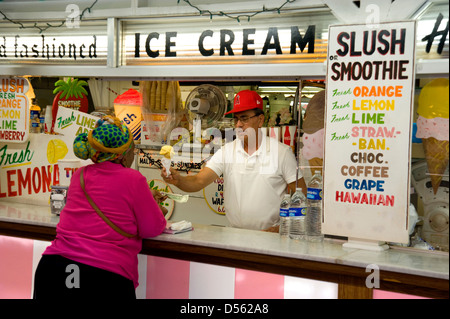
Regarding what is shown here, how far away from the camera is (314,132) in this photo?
11.4ft

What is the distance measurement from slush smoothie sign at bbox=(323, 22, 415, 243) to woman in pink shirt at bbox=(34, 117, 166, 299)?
114 cm

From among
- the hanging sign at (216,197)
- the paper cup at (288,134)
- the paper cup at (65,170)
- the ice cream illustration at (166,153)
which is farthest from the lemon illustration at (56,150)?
the paper cup at (288,134)

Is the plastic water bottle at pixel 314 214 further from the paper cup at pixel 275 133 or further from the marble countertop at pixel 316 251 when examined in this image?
the paper cup at pixel 275 133

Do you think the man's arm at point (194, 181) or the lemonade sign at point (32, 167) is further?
the lemonade sign at point (32, 167)

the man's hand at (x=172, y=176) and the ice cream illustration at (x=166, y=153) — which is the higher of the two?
the ice cream illustration at (x=166, y=153)

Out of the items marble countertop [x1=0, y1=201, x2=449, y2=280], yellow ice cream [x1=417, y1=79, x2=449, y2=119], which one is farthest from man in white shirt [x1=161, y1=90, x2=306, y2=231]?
yellow ice cream [x1=417, y1=79, x2=449, y2=119]

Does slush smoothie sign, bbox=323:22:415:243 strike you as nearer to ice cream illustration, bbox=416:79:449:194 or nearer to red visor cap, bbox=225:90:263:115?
ice cream illustration, bbox=416:79:449:194

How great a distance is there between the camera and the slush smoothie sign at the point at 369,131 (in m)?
2.98

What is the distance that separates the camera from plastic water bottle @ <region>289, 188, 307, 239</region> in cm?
336

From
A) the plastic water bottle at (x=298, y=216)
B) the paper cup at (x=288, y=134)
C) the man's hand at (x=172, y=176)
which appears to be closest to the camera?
the plastic water bottle at (x=298, y=216)

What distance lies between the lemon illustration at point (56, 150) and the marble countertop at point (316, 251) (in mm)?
949
